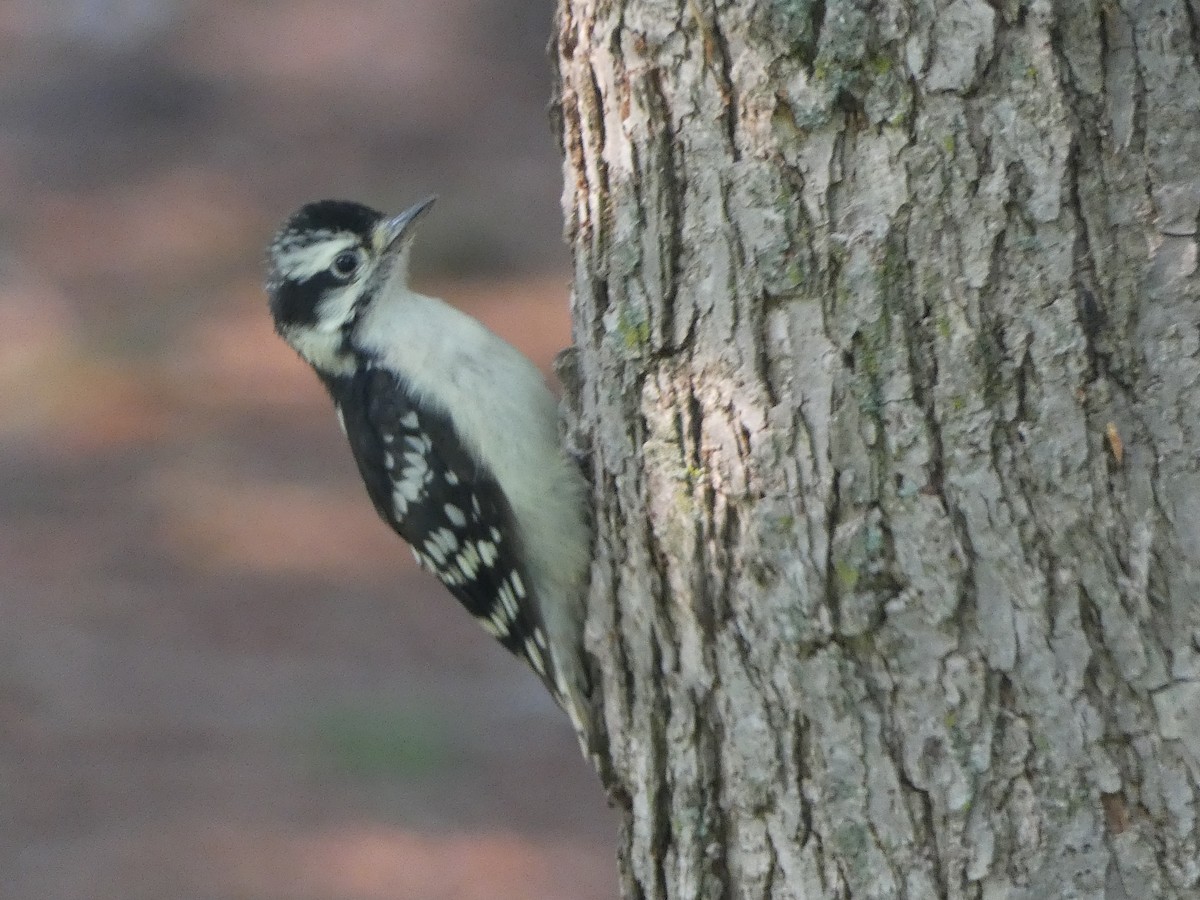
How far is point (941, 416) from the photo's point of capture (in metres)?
2.85

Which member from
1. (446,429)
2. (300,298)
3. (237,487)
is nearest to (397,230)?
(300,298)

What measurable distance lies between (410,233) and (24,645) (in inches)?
167

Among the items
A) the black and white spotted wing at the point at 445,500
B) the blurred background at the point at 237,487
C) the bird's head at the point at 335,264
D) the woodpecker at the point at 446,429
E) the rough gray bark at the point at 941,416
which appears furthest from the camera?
the blurred background at the point at 237,487

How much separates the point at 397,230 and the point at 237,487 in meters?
4.48

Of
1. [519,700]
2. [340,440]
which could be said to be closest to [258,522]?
[340,440]

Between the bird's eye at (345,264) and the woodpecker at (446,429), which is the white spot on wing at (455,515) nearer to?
the woodpecker at (446,429)

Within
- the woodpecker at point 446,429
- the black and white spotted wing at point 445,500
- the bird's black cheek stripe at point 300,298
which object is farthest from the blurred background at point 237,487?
the bird's black cheek stripe at point 300,298

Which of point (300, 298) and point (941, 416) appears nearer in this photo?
point (941, 416)

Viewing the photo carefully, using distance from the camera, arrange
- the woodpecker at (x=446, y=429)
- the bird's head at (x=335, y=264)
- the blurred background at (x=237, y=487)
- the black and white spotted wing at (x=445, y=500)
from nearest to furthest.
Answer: the woodpecker at (x=446, y=429) < the black and white spotted wing at (x=445, y=500) < the bird's head at (x=335, y=264) < the blurred background at (x=237, y=487)

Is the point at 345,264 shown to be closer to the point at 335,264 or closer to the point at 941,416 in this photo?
the point at 335,264

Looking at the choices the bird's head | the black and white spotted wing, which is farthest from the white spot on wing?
the bird's head

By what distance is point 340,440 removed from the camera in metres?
8.94

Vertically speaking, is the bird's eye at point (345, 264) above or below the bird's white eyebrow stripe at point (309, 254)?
below

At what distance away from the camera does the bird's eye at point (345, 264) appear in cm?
451
